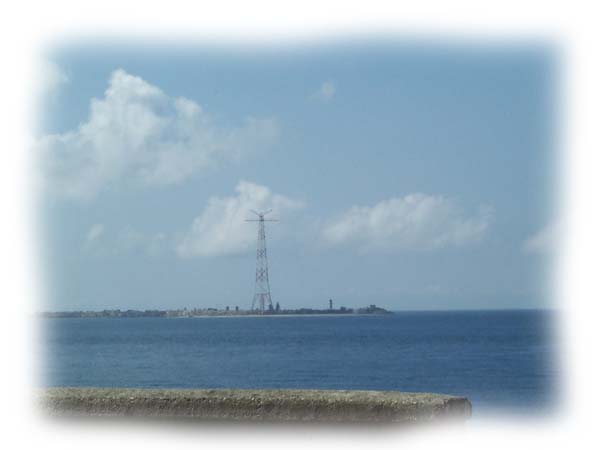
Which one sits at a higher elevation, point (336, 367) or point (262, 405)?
point (262, 405)

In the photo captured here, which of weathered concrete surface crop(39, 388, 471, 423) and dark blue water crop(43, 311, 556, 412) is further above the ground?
weathered concrete surface crop(39, 388, 471, 423)

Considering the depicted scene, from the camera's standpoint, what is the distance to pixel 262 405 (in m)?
6.67

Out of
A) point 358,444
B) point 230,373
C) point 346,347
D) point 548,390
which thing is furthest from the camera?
point 346,347

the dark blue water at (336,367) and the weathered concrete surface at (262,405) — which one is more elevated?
the weathered concrete surface at (262,405)

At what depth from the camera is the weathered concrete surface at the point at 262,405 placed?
21.1 feet

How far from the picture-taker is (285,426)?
6.59 metres

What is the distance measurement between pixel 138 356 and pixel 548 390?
148 ft

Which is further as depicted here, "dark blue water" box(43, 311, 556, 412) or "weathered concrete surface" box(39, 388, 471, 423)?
"dark blue water" box(43, 311, 556, 412)

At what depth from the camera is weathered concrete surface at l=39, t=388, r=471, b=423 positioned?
6.45 metres

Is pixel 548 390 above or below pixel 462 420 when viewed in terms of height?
below

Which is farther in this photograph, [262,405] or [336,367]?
[336,367]

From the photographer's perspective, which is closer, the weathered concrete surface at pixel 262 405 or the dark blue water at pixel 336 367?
the weathered concrete surface at pixel 262 405

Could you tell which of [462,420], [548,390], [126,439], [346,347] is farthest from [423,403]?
[346,347]

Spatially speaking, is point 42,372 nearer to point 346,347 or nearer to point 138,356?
point 138,356
